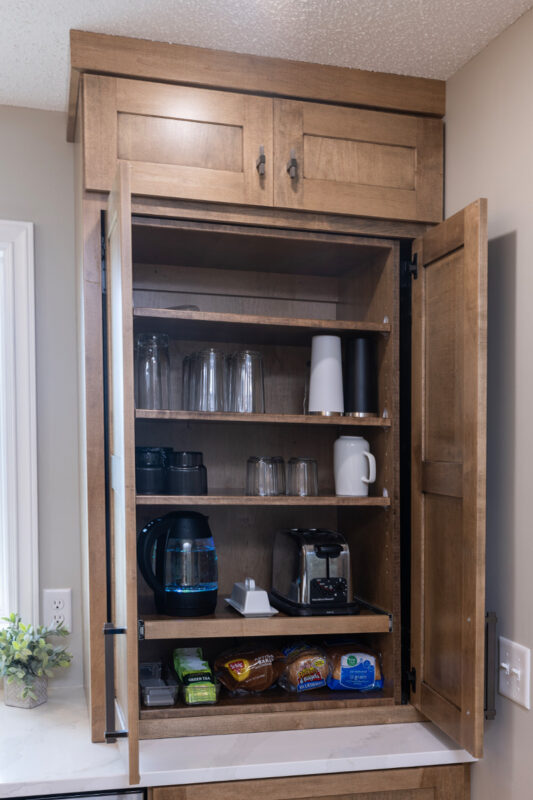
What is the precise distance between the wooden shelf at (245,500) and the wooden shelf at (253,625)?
280 mm

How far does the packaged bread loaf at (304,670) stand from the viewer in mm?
1876

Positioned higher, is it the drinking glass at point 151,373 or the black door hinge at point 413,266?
the black door hinge at point 413,266

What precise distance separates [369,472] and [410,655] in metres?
0.47

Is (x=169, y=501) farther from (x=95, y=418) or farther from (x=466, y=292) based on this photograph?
(x=466, y=292)

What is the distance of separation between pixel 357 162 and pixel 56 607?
149cm

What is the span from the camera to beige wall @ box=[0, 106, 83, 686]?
2125 millimetres

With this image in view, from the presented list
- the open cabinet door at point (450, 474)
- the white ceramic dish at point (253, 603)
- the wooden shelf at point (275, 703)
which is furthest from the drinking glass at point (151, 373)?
the wooden shelf at point (275, 703)

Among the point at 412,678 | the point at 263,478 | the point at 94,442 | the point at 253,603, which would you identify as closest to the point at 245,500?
the point at 263,478

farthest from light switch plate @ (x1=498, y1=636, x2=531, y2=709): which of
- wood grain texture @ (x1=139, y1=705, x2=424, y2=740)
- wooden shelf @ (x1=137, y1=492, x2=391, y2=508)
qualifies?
wooden shelf @ (x1=137, y1=492, x2=391, y2=508)

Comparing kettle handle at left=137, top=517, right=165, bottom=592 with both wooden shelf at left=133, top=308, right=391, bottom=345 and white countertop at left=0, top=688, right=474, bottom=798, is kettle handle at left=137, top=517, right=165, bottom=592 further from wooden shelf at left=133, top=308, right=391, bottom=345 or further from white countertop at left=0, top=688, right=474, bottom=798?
wooden shelf at left=133, top=308, right=391, bottom=345

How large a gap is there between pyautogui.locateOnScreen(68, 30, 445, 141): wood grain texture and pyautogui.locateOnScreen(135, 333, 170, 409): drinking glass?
64 centimetres

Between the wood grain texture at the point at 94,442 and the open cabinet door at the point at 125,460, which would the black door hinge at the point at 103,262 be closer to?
the wood grain texture at the point at 94,442

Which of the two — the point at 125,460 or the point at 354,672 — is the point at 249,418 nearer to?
the point at 125,460

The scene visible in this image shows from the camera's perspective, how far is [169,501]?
5.65ft
